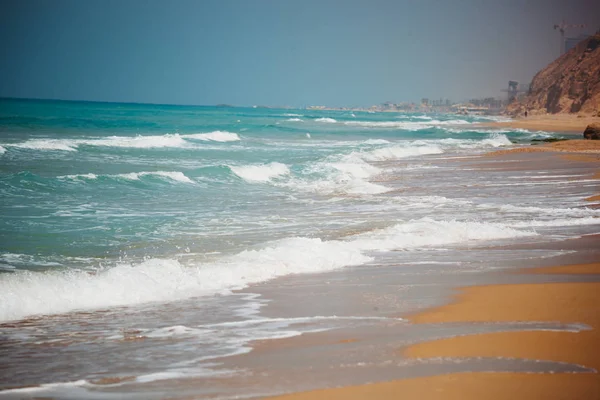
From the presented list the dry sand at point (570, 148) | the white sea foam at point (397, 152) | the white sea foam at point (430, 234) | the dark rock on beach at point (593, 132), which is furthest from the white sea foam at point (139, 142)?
the white sea foam at point (430, 234)

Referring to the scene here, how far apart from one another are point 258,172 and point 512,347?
53.9 feet

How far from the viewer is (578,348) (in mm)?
4863

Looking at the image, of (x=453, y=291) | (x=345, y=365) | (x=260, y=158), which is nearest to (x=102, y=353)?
(x=345, y=365)

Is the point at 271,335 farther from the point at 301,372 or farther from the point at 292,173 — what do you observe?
the point at 292,173

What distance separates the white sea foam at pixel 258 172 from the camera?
66.7 feet

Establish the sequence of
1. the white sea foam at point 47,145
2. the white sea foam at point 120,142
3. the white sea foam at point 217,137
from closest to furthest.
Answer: the white sea foam at point 47,145 < the white sea foam at point 120,142 < the white sea foam at point 217,137

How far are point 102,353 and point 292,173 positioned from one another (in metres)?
17.0

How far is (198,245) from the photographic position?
9.75 meters

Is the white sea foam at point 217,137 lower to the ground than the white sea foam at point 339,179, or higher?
lower

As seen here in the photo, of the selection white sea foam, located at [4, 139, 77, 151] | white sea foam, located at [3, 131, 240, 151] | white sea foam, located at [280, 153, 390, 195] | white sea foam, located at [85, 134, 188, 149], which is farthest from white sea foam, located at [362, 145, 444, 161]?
white sea foam, located at [4, 139, 77, 151]

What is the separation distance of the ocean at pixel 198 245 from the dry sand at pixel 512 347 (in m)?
0.89

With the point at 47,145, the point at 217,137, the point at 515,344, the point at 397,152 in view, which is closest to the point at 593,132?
the point at 397,152

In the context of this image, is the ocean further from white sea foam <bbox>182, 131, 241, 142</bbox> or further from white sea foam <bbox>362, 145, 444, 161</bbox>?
white sea foam <bbox>182, 131, 241, 142</bbox>

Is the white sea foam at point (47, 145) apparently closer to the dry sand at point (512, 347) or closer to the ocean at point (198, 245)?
the ocean at point (198, 245)
